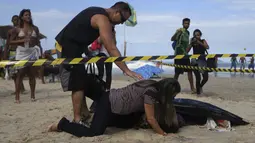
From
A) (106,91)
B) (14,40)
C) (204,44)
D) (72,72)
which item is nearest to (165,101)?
(106,91)

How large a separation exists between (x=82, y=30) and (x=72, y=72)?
480 mm

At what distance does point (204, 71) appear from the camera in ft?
26.1

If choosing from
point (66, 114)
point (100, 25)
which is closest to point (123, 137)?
point (100, 25)

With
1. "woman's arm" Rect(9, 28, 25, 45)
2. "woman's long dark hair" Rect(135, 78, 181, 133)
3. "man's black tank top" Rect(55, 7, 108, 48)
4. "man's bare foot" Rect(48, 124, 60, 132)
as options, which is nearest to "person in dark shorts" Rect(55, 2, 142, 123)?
"man's black tank top" Rect(55, 7, 108, 48)

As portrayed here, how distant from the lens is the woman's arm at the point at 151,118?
3699 mm

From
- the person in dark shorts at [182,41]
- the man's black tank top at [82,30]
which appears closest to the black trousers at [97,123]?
the man's black tank top at [82,30]

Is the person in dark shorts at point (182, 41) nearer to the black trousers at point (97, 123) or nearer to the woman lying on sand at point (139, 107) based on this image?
the woman lying on sand at point (139, 107)

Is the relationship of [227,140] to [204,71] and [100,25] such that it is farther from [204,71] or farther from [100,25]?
[204,71]

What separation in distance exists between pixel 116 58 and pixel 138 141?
34.0 inches

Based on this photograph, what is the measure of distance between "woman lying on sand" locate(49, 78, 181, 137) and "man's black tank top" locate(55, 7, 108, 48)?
0.65 metres

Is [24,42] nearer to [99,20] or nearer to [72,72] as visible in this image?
[72,72]

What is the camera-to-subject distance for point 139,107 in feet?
12.8

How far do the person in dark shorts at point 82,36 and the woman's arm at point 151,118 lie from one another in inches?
18.7

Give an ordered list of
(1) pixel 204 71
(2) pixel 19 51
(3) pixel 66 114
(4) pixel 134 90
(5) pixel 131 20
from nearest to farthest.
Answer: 1. (4) pixel 134 90
2. (5) pixel 131 20
3. (3) pixel 66 114
4. (2) pixel 19 51
5. (1) pixel 204 71
